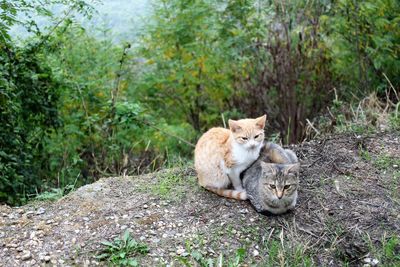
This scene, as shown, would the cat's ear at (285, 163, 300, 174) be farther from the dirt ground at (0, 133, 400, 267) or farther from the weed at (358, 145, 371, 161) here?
the weed at (358, 145, 371, 161)

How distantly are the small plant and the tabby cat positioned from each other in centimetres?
103

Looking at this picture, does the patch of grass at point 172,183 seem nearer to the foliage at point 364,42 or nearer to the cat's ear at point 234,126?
the cat's ear at point 234,126

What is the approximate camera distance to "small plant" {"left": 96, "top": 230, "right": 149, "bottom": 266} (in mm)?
3809

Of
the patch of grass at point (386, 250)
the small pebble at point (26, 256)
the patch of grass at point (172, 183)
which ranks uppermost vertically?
the small pebble at point (26, 256)

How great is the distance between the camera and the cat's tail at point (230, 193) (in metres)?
4.50

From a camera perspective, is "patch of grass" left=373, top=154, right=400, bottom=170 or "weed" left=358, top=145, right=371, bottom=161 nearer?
"patch of grass" left=373, top=154, right=400, bottom=170

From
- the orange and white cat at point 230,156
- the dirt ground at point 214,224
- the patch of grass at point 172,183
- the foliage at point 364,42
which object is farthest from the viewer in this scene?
the foliage at point 364,42

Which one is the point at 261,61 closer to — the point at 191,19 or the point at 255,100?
the point at 255,100

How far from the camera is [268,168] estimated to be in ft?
14.0

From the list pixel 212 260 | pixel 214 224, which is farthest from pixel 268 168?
pixel 212 260

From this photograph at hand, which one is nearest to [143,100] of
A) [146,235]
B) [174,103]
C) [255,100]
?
[174,103]

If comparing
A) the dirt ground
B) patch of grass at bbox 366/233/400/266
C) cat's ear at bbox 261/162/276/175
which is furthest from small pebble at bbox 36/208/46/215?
patch of grass at bbox 366/233/400/266

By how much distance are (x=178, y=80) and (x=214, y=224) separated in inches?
179

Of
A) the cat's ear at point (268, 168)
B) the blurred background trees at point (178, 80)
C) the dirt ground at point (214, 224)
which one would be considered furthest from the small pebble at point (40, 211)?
the cat's ear at point (268, 168)
